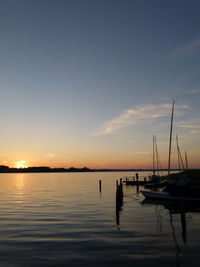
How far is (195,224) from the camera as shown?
2194cm

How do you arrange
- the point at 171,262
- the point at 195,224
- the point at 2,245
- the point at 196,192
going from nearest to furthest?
the point at 171,262, the point at 2,245, the point at 195,224, the point at 196,192

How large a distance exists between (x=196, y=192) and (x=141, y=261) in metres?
21.9

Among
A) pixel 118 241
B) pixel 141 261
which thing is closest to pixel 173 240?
pixel 118 241

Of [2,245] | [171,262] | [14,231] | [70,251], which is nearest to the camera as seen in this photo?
[171,262]

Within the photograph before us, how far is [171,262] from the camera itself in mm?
12539

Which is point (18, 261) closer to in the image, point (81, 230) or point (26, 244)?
point (26, 244)

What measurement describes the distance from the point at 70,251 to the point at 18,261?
2.81 metres

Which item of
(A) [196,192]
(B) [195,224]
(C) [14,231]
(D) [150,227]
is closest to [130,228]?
(D) [150,227]

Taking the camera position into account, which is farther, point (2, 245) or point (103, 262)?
point (2, 245)

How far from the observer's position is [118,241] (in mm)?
16219

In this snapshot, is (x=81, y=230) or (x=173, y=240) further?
(x=81, y=230)

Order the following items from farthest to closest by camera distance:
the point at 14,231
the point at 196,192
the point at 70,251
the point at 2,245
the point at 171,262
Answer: the point at 196,192
the point at 14,231
the point at 2,245
the point at 70,251
the point at 171,262

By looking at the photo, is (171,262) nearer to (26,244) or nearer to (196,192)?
(26,244)

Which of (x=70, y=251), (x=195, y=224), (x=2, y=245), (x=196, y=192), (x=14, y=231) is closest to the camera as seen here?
(x=70, y=251)
